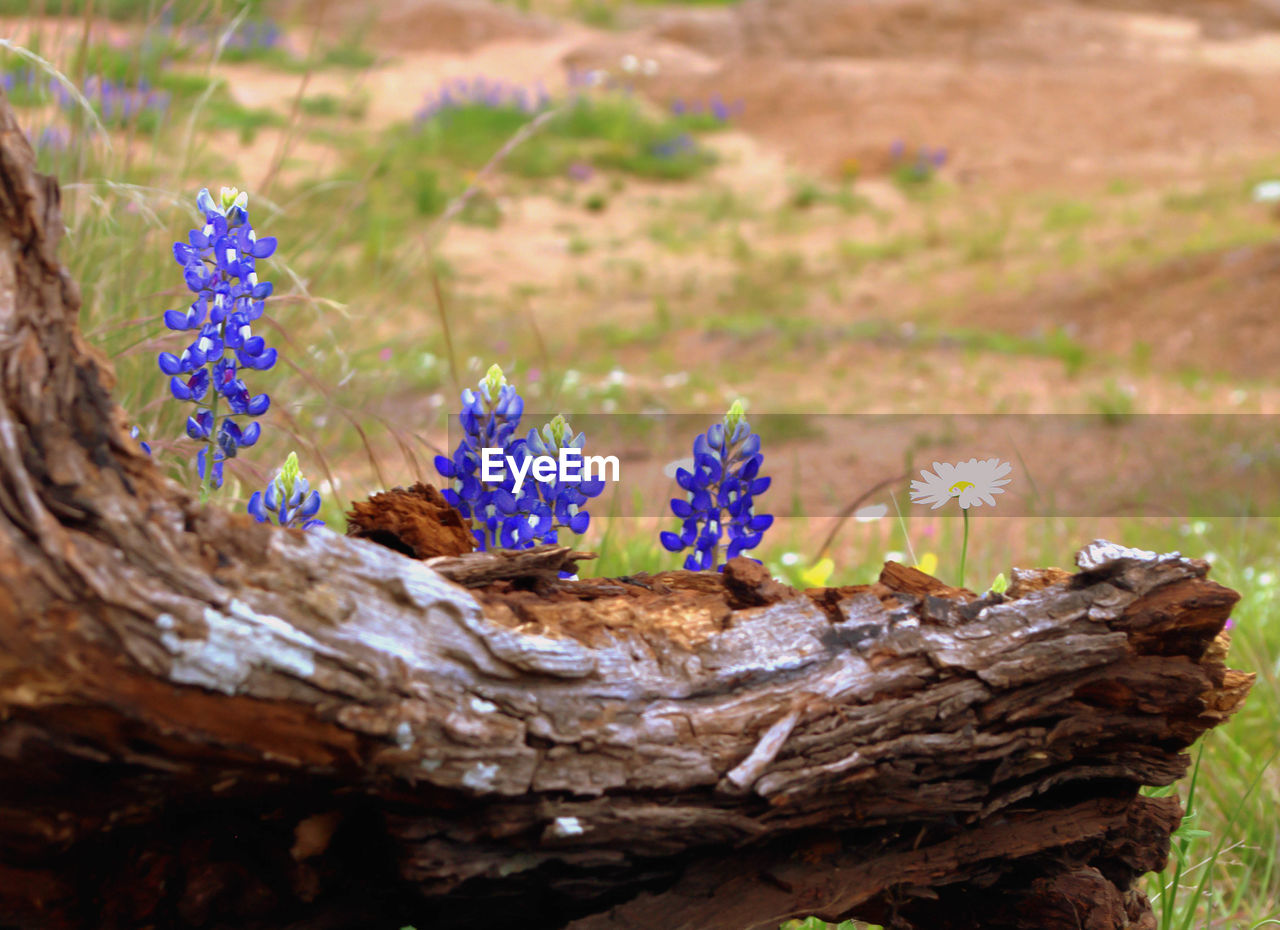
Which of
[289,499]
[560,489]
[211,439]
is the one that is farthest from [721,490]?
[211,439]

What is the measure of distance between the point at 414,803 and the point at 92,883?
34 centimetres

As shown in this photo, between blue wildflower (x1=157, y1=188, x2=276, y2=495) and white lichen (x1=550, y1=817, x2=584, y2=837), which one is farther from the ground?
blue wildflower (x1=157, y1=188, x2=276, y2=495)

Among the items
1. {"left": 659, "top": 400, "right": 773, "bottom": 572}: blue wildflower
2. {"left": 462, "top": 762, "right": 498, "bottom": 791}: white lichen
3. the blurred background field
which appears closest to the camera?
{"left": 462, "top": 762, "right": 498, "bottom": 791}: white lichen

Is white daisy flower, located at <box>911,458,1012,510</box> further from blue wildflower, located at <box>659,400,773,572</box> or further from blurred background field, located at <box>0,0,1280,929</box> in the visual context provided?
blurred background field, located at <box>0,0,1280,929</box>

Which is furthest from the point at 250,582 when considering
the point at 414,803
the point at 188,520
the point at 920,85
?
the point at 920,85

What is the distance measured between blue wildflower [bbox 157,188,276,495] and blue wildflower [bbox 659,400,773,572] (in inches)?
23.1

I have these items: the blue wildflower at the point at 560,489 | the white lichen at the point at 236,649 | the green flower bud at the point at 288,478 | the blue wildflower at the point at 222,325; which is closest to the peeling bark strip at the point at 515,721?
the white lichen at the point at 236,649

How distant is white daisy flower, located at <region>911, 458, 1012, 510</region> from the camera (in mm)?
1748

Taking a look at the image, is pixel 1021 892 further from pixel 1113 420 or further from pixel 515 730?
pixel 1113 420

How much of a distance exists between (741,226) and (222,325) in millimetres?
9447

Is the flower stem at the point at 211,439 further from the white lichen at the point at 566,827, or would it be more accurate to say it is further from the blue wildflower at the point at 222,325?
the white lichen at the point at 566,827

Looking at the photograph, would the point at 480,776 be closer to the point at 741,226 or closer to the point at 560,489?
the point at 560,489

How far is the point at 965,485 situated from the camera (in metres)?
1.78

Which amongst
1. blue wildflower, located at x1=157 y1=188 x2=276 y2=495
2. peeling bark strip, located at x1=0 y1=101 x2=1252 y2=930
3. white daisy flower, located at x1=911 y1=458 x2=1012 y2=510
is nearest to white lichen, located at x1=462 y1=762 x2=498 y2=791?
peeling bark strip, located at x1=0 y1=101 x2=1252 y2=930
